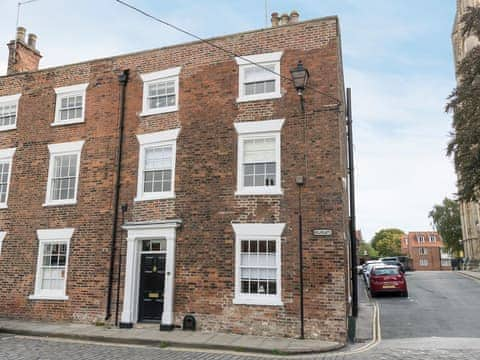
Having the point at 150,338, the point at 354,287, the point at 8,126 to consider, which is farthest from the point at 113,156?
the point at 354,287

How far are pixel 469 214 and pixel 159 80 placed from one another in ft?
163

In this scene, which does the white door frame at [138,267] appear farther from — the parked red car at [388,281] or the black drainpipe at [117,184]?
the parked red car at [388,281]

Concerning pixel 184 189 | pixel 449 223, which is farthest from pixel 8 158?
pixel 449 223

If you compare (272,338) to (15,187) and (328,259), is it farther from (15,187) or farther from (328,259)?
(15,187)

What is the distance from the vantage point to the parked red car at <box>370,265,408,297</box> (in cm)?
2148

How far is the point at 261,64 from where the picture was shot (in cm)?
1338

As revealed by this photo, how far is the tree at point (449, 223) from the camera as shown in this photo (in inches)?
2835

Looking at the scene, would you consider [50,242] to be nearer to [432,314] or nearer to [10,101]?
[10,101]

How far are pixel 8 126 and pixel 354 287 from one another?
14527mm

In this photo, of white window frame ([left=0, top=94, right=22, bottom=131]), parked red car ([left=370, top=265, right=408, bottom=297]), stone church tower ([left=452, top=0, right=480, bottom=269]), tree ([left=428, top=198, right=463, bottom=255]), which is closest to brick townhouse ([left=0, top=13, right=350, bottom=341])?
white window frame ([left=0, top=94, right=22, bottom=131])

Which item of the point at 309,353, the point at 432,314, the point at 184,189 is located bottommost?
the point at 309,353

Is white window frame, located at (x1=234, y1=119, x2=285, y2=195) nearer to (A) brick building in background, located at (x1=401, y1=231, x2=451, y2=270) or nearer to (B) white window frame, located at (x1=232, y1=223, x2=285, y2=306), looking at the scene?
(B) white window frame, located at (x1=232, y1=223, x2=285, y2=306)

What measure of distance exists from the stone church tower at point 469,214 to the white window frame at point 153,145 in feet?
139

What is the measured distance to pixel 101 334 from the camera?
11758 mm
